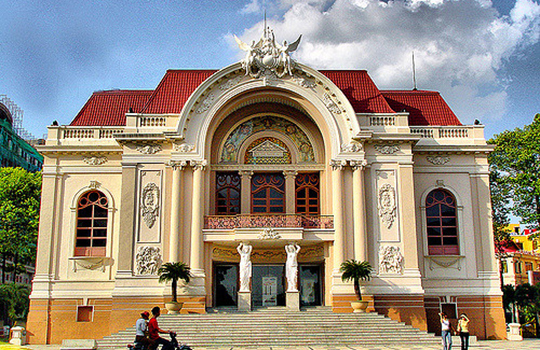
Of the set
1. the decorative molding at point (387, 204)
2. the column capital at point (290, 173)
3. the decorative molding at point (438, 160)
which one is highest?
the decorative molding at point (438, 160)

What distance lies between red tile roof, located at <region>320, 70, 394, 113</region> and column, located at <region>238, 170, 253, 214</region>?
6.61 m

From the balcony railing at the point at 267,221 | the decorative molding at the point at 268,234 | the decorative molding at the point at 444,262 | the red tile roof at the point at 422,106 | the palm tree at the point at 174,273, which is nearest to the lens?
the palm tree at the point at 174,273

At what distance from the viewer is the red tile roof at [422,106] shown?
31.8 m

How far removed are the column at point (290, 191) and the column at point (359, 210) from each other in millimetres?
3343

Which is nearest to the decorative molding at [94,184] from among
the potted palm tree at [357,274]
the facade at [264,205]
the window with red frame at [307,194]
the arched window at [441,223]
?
the facade at [264,205]

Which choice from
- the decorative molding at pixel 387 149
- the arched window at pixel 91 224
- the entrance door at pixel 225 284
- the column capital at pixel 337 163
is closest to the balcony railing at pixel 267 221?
the column capital at pixel 337 163

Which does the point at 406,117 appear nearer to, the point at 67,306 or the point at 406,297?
the point at 406,297

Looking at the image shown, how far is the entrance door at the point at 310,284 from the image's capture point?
29.4m

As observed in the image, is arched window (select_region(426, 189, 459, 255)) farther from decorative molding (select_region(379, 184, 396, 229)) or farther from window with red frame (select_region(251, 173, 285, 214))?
window with red frame (select_region(251, 173, 285, 214))

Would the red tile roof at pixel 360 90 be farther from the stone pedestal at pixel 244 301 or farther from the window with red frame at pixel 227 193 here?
the stone pedestal at pixel 244 301

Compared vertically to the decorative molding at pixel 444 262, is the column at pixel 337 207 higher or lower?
higher

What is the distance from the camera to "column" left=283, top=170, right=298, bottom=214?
96.7ft

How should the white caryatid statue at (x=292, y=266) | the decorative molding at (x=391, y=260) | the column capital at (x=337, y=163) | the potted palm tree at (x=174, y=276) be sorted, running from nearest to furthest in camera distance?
the potted palm tree at (x=174, y=276) → the white caryatid statue at (x=292, y=266) → the decorative molding at (x=391, y=260) → the column capital at (x=337, y=163)

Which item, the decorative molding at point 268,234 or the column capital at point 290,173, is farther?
the column capital at point 290,173
